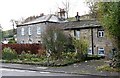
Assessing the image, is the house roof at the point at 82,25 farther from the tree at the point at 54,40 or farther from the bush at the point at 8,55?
the tree at the point at 54,40

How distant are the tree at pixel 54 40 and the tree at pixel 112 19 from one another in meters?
4.52

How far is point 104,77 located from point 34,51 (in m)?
14.7

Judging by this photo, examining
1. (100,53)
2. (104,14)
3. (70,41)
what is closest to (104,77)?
(104,14)

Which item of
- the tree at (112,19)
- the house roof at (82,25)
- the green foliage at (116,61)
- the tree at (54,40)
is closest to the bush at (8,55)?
the tree at (54,40)

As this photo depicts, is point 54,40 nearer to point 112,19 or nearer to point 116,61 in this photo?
point 116,61

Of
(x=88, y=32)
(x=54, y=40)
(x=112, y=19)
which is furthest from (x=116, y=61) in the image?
(x=88, y=32)

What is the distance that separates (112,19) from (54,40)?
6.13 metres

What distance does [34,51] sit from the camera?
1026 inches

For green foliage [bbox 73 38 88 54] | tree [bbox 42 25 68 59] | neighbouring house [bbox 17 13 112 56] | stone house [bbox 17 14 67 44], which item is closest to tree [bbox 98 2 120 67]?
tree [bbox 42 25 68 59]

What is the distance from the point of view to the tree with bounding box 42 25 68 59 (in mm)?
18734

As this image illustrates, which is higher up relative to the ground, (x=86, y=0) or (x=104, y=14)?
(x=86, y=0)

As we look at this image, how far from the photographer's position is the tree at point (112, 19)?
43.2 feet

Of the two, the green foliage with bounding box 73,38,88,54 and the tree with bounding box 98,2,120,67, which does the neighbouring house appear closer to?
the green foliage with bounding box 73,38,88,54

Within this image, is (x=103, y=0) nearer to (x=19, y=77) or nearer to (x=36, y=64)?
(x=19, y=77)
